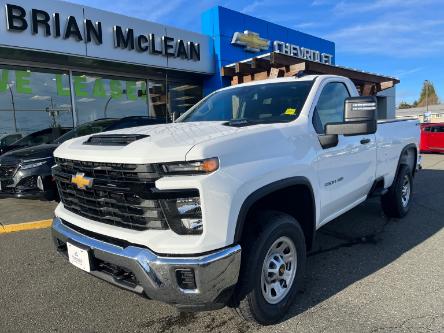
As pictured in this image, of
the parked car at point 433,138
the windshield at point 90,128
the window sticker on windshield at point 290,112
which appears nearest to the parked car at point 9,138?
the windshield at point 90,128

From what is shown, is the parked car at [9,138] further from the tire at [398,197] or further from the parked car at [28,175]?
the tire at [398,197]

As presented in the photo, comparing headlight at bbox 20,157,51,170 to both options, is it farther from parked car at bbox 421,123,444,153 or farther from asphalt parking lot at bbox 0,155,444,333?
parked car at bbox 421,123,444,153

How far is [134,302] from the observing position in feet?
11.1

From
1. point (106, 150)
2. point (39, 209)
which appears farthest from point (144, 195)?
point (39, 209)

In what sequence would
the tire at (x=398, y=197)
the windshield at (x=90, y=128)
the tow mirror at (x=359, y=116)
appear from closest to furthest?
the tow mirror at (x=359, y=116)
the tire at (x=398, y=197)
the windshield at (x=90, y=128)

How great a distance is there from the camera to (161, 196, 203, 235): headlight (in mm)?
2408

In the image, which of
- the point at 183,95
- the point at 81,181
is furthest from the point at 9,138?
the point at 81,181

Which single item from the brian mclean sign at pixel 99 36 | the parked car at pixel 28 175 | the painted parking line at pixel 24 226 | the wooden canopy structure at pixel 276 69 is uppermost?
the brian mclean sign at pixel 99 36

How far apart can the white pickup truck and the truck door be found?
24 mm

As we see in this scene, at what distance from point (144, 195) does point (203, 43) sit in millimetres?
11749

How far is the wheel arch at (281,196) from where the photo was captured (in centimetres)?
256

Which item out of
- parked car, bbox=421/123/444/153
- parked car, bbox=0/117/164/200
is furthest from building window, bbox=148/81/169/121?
parked car, bbox=421/123/444/153

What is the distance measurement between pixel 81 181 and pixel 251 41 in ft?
42.0

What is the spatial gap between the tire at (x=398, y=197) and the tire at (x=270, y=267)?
2902 mm
